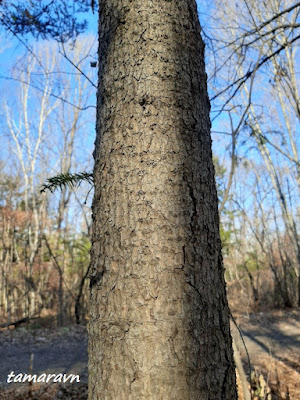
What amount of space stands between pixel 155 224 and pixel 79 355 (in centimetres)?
532

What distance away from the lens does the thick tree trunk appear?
748 millimetres

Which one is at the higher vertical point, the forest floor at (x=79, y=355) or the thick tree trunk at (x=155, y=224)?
the thick tree trunk at (x=155, y=224)

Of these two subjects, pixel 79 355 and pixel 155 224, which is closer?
pixel 155 224

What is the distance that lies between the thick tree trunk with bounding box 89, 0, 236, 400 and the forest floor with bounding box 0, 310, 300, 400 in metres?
1.78

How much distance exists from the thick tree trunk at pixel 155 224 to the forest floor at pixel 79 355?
178 cm

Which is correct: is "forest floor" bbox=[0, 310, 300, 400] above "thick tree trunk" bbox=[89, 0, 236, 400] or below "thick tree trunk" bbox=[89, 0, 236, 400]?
below

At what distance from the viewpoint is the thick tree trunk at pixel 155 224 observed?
75cm

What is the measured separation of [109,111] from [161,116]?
16 cm

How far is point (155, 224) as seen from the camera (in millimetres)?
809

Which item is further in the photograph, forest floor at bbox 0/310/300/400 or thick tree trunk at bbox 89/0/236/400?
forest floor at bbox 0/310/300/400

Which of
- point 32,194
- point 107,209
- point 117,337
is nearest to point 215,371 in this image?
point 117,337

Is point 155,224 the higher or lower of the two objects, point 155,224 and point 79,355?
the higher

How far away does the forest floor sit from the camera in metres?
3.25

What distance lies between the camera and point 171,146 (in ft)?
2.85
